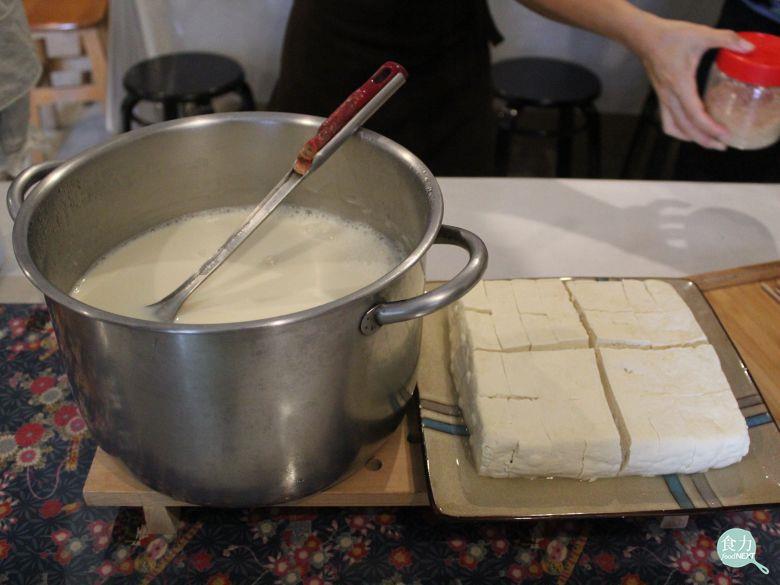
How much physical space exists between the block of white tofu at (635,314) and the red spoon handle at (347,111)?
1.27 feet

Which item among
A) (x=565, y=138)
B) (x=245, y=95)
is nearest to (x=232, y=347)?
(x=245, y=95)

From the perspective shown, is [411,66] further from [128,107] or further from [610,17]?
[128,107]

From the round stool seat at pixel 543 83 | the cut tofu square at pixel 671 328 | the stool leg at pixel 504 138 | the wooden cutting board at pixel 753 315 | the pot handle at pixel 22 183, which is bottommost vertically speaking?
the stool leg at pixel 504 138

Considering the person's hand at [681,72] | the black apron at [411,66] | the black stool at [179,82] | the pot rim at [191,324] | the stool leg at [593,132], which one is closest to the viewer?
the pot rim at [191,324]

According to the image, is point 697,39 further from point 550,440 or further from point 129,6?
point 129,6

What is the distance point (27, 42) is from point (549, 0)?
921mm

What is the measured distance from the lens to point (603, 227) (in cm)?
131

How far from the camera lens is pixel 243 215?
40.6 inches

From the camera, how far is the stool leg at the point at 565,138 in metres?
2.40

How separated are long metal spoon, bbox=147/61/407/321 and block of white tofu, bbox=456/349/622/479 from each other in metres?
0.30

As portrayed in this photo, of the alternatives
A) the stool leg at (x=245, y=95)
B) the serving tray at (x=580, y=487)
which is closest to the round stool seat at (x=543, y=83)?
the stool leg at (x=245, y=95)

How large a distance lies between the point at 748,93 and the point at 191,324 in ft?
2.92

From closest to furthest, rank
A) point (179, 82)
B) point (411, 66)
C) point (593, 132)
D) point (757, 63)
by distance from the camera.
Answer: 1. point (757, 63)
2. point (411, 66)
3. point (179, 82)
4. point (593, 132)

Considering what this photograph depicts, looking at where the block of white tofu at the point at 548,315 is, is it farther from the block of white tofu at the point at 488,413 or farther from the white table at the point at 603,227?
the white table at the point at 603,227
